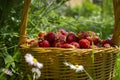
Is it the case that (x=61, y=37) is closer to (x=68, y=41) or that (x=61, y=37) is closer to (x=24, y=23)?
(x=68, y=41)

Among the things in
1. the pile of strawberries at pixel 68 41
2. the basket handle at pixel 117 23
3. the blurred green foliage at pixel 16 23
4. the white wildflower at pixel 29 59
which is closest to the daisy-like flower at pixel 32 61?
the white wildflower at pixel 29 59

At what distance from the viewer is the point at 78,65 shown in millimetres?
2008

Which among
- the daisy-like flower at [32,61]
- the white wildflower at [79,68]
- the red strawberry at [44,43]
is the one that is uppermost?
the red strawberry at [44,43]

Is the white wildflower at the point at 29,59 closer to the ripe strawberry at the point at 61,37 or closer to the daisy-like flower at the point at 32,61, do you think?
the daisy-like flower at the point at 32,61

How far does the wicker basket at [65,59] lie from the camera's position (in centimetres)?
198

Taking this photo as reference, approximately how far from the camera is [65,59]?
1986mm

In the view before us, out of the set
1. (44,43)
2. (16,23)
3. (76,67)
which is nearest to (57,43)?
(44,43)

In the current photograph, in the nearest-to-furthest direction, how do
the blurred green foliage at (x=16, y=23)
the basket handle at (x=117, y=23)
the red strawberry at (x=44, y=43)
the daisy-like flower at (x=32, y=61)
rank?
the daisy-like flower at (x=32, y=61) → the red strawberry at (x=44, y=43) → the basket handle at (x=117, y=23) → the blurred green foliage at (x=16, y=23)

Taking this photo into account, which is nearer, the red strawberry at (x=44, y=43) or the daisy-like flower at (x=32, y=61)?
the daisy-like flower at (x=32, y=61)

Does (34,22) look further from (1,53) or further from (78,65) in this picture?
(78,65)

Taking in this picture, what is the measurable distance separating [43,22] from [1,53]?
1.81 ft

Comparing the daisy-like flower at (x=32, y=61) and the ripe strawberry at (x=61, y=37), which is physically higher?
the ripe strawberry at (x=61, y=37)

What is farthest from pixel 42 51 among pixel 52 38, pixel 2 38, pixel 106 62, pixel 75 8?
pixel 75 8

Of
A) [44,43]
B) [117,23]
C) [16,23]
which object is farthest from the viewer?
[16,23]
